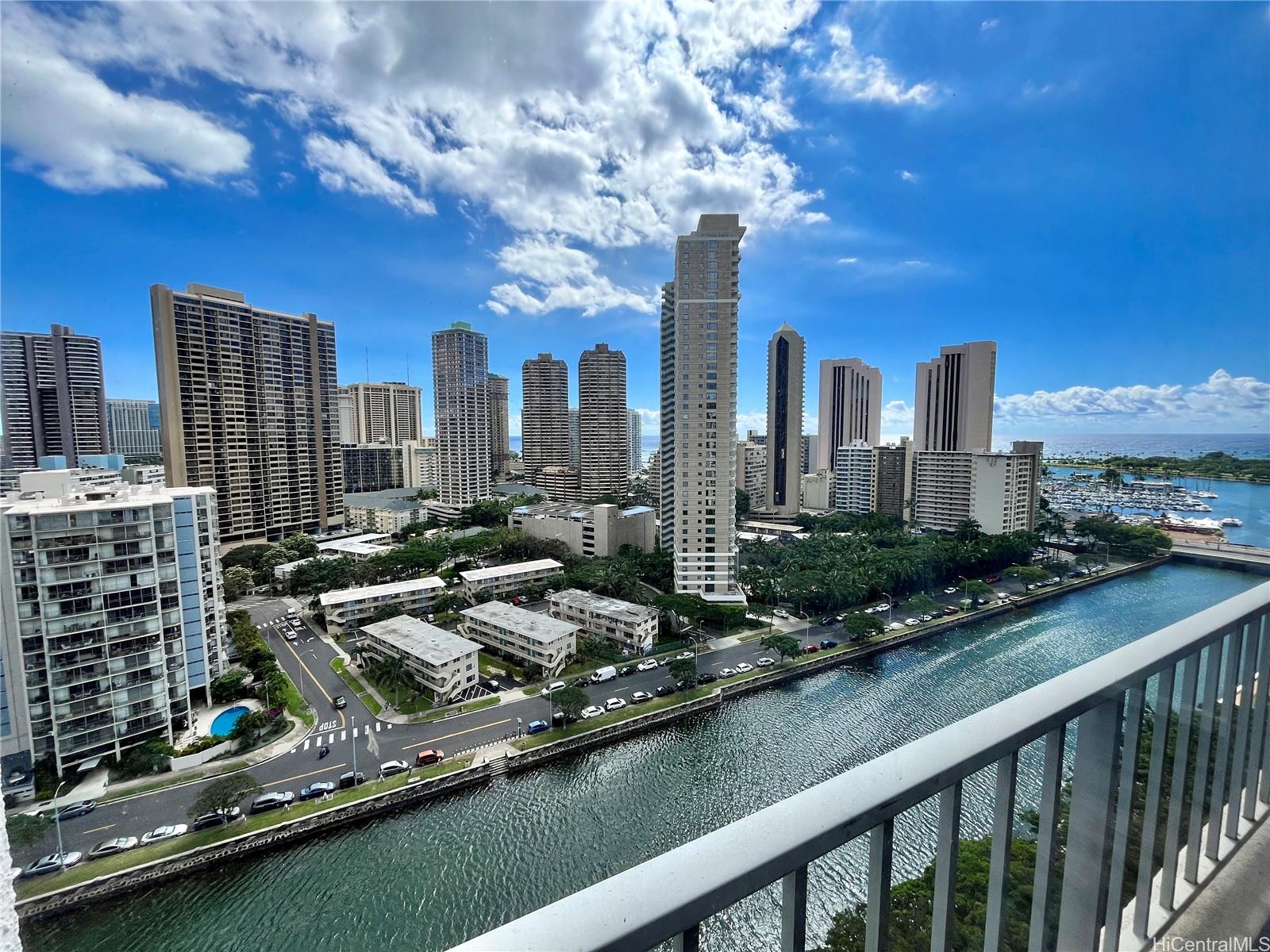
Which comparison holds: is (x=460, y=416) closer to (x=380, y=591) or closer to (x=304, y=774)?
(x=380, y=591)

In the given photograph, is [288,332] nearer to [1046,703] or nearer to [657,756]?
[657,756]

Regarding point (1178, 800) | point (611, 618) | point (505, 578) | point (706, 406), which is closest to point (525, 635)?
point (611, 618)

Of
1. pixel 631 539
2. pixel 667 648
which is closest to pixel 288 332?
pixel 631 539

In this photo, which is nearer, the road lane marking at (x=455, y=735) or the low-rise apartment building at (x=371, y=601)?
the road lane marking at (x=455, y=735)

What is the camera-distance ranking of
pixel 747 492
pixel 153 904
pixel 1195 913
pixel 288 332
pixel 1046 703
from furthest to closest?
pixel 747 492, pixel 288 332, pixel 153 904, pixel 1195 913, pixel 1046 703

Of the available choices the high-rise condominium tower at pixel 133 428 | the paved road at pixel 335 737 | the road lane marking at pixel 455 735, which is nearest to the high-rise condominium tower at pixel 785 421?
the paved road at pixel 335 737

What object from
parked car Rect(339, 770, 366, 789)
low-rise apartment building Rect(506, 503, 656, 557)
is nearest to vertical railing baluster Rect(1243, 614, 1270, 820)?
parked car Rect(339, 770, 366, 789)

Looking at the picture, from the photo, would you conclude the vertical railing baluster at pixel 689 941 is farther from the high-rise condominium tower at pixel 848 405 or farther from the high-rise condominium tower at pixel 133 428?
the high-rise condominium tower at pixel 848 405
